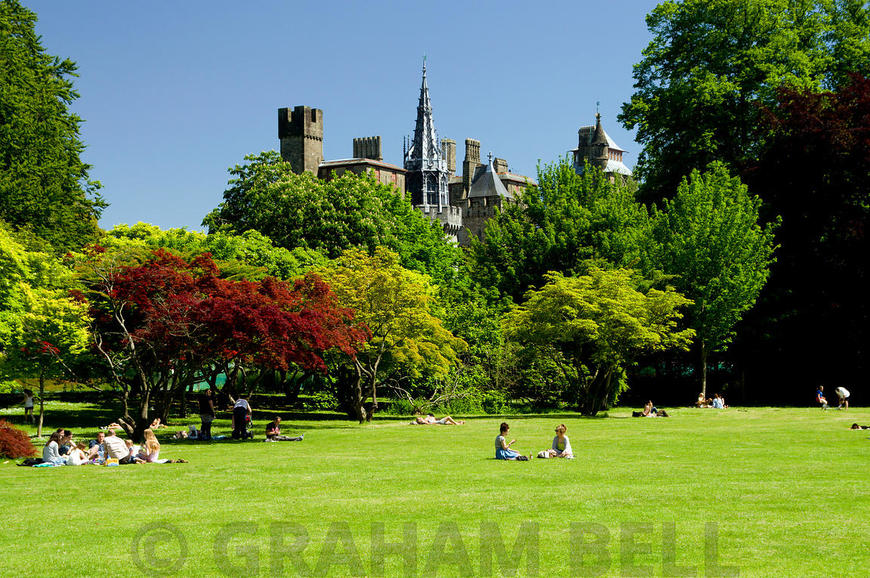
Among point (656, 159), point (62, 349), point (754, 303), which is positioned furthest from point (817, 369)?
point (62, 349)

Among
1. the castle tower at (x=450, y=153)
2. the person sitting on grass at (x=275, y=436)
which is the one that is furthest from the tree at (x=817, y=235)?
the castle tower at (x=450, y=153)

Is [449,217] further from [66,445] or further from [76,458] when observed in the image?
[76,458]

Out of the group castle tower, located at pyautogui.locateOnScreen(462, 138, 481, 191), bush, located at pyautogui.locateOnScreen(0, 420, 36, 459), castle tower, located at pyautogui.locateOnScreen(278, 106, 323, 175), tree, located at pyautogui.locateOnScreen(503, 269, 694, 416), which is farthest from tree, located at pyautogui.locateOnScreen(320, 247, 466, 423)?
castle tower, located at pyautogui.locateOnScreen(462, 138, 481, 191)

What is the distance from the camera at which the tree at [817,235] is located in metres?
43.7

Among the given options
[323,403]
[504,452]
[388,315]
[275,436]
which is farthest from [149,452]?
[323,403]

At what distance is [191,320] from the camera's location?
26922mm

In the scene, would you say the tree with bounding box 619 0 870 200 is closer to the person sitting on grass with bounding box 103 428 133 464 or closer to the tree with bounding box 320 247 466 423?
the tree with bounding box 320 247 466 423

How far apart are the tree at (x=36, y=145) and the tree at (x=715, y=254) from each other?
27.3 metres

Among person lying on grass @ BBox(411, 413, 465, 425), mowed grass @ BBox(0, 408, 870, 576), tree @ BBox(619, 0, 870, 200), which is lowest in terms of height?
mowed grass @ BBox(0, 408, 870, 576)

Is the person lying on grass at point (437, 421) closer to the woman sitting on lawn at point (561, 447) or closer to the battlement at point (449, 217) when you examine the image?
the woman sitting on lawn at point (561, 447)

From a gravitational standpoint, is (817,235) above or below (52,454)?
above

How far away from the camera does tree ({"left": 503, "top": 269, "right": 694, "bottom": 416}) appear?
121 feet

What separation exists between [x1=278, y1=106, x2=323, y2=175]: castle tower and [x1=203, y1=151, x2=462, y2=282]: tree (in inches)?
1627

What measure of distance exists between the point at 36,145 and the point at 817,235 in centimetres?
3607
